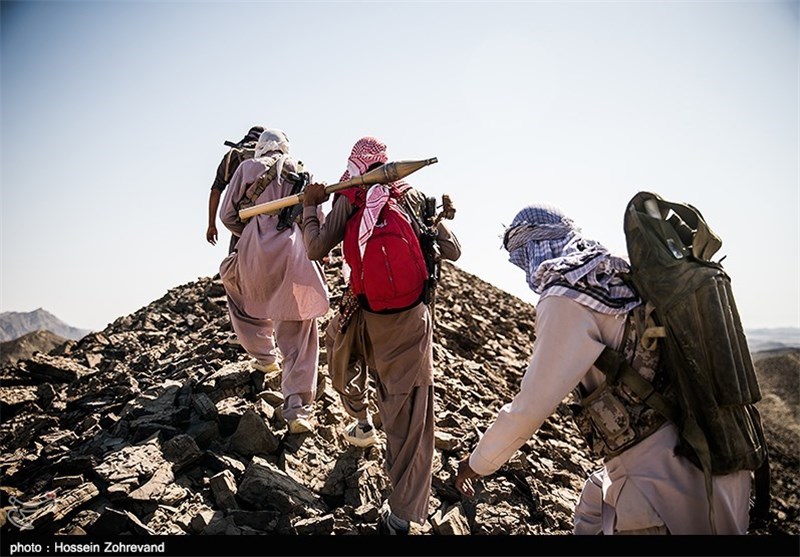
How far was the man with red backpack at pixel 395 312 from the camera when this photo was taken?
3010 millimetres

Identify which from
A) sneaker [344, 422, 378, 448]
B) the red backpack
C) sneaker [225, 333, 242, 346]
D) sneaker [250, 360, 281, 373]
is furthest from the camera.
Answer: sneaker [225, 333, 242, 346]

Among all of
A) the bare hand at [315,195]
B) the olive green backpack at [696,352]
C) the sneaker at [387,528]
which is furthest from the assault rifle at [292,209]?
the olive green backpack at [696,352]

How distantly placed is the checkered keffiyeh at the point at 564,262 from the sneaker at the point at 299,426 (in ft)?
6.83

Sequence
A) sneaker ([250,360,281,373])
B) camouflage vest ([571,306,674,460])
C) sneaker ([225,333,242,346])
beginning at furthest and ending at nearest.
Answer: sneaker ([225,333,242,346]) → sneaker ([250,360,281,373]) → camouflage vest ([571,306,674,460])

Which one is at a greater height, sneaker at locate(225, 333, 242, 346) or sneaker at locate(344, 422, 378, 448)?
sneaker at locate(225, 333, 242, 346)

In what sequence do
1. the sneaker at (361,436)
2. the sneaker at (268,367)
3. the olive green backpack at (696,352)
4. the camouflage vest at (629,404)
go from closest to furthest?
the olive green backpack at (696,352) < the camouflage vest at (629,404) < the sneaker at (361,436) < the sneaker at (268,367)

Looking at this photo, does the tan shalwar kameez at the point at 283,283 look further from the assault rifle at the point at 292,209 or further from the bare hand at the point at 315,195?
the bare hand at the point at 315,195

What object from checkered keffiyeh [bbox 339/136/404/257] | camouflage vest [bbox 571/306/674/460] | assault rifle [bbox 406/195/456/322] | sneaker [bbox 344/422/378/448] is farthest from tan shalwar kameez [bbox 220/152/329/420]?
camouflage vest [bbox 571/306/674/460]

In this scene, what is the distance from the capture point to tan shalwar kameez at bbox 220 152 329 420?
411 centimetres

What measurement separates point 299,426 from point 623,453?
2298 mm

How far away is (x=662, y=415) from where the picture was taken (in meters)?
2.19

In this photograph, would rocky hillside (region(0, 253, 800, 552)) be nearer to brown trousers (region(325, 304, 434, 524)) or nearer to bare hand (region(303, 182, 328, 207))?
brown trousers (region(325, 304, 434, 524))

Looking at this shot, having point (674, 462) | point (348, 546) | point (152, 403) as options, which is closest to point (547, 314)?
point (674, 462)

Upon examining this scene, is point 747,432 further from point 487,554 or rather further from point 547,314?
point 487,554
